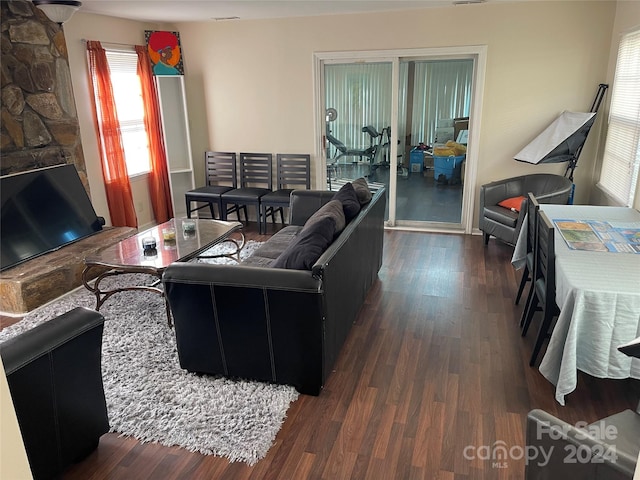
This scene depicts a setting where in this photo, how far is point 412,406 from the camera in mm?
2656

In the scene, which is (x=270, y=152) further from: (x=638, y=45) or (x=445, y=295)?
(x=638, y=45)

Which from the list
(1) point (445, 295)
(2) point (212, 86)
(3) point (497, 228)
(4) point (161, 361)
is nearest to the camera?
(4) point (161, 361)

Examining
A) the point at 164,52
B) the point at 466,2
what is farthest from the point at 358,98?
the point at 164,52

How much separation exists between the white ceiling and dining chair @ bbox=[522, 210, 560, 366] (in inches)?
114

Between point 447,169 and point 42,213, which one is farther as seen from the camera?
point 447,169

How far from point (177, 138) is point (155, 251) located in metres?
2.87

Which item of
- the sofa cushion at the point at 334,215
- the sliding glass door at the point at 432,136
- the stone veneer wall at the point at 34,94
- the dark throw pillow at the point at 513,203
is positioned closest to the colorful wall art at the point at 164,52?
the stone veneer wall at the point at 34,94

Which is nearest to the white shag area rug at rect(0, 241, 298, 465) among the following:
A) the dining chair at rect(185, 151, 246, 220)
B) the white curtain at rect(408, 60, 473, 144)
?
the dining chair at rect(185, 151, 246, 220)

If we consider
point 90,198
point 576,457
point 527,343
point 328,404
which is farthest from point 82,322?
point 90,198

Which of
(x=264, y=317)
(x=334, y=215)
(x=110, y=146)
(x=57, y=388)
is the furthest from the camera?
(x=110, y=146)

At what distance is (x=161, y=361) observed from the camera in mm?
3086

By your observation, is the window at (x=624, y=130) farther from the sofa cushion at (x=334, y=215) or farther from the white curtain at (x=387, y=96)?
the sofa cushion at (x=334, y=215)

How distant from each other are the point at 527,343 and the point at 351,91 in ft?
11.9

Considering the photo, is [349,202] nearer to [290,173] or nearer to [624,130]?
[290,173]
